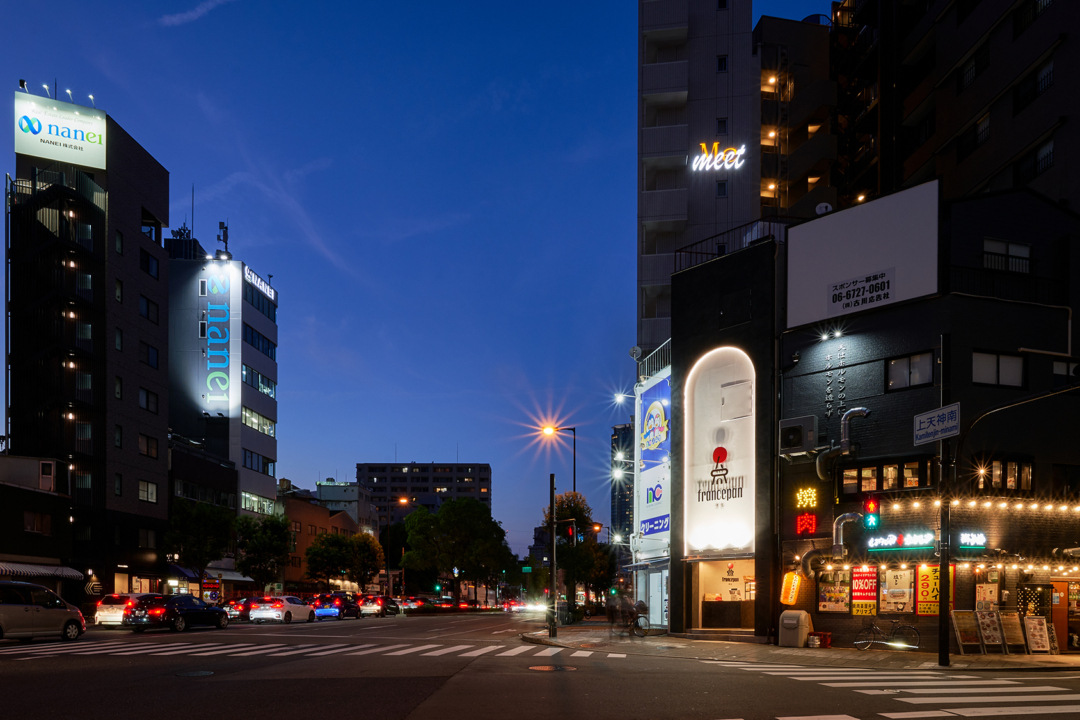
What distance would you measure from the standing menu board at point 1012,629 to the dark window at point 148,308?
56.5m

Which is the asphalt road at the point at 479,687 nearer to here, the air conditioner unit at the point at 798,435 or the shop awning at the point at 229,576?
the air conditioner unit at the point at 798,435

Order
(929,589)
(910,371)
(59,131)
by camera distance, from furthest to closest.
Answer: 1. (59,131)
2. (910,371)
3. (929,589)

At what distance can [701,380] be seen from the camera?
33062 millimetres

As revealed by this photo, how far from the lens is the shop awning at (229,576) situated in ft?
232

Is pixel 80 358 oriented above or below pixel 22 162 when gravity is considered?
below

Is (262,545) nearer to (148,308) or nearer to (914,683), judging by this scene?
(148,308)

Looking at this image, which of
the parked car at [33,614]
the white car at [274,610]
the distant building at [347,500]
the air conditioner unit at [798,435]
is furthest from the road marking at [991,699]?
the distant building at [347,500]

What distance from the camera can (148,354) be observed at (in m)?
62.6

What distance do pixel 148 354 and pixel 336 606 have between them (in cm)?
2372

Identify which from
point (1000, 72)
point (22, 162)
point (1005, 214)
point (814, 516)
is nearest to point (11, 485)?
point (22, 162)

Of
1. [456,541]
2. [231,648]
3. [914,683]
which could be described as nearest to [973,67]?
[914,683]

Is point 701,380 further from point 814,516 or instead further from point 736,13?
point 736,13

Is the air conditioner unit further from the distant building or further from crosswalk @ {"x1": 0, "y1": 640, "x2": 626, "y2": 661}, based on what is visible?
the distant building

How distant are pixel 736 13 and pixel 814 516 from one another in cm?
3659
